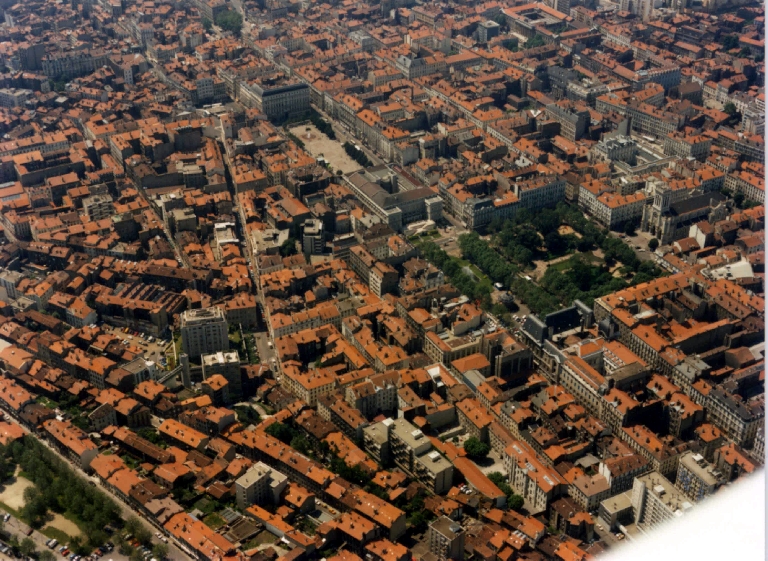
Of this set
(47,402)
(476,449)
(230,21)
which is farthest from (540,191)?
(230,21)

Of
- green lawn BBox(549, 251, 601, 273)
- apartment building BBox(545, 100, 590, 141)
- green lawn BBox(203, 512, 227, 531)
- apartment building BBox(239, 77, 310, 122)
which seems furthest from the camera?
apartment building BBox(239, 77, 310, 122)

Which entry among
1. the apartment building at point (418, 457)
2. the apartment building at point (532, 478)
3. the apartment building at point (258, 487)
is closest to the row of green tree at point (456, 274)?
the apartment building at point (418, 457)

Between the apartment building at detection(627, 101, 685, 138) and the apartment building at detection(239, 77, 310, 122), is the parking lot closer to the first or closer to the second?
the apartment building at detection(239, 77, 310, 122)

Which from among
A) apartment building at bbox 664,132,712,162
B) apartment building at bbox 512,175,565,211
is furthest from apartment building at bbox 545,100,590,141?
apartment building at bbox 512,175,565,211

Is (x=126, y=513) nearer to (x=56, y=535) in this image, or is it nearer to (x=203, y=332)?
(x=56, y=535)

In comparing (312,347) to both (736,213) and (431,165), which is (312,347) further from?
(736,213)

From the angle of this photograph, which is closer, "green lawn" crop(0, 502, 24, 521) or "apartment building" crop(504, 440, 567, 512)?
"green lawn" crop(0, 502, 24, 521)
